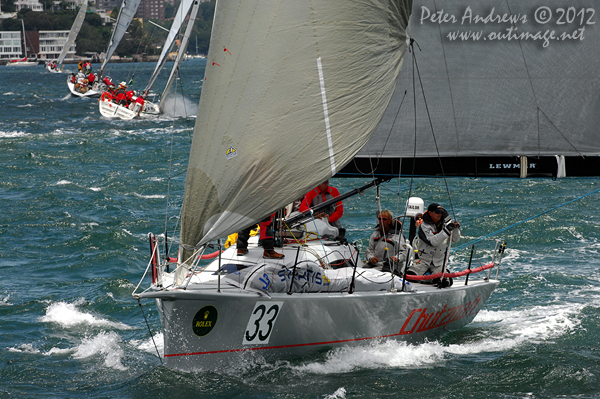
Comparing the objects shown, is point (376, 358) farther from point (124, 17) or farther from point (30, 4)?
point (30, 4)

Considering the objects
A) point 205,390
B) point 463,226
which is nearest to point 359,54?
point 205,390

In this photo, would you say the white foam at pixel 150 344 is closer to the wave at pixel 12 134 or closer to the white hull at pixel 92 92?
the wave at pixel 12 134

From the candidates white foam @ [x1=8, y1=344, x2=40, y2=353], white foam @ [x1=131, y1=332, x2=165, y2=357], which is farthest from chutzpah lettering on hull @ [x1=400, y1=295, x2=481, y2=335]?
white foam @ [x1=8, y1=344, x2=40, y2=353]

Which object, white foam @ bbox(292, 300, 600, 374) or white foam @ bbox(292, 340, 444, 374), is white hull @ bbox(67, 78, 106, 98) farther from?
white foam @ bbox(292, 340, 444, 374)

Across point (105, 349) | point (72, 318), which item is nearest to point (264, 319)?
point (105, 349)

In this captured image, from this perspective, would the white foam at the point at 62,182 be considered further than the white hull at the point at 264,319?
Yes

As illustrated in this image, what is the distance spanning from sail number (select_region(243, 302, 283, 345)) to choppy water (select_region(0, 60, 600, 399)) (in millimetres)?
327

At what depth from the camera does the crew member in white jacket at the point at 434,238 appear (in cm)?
905

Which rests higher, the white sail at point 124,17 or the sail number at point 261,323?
the white sail at point 124,17

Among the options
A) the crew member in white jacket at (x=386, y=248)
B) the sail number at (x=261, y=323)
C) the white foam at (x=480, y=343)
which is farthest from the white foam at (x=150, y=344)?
the crew member in white jacket at (x=386, y=248)

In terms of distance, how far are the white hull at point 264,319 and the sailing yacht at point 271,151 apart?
0.6 inches

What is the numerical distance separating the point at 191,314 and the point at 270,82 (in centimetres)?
264

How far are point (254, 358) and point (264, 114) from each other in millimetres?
2848

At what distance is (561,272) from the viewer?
12.7 metres
